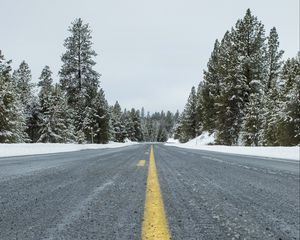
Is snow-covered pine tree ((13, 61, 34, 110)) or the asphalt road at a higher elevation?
snow-covered pine tree ((13, 61, 34, 110))

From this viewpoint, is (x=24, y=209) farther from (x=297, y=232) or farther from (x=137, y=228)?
(x=297, y=232)

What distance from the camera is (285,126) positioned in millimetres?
25562

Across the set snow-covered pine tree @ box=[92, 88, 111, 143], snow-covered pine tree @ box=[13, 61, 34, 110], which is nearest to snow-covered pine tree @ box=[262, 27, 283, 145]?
snow-covered pine tree @ box=[92, 88, 111, 143]

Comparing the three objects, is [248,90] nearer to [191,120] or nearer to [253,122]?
[253,122]

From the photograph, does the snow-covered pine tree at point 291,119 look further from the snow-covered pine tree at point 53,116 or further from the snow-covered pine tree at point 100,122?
the snow-covered pine tree at point 100,122

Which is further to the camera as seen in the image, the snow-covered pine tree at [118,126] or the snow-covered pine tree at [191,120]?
the snow-covered pine tree at [118,126]

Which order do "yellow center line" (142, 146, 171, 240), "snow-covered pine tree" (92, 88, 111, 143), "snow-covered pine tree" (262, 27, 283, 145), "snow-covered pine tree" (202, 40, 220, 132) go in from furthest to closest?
1. "snow-covered pine tree" (92, 88, 111, 143)
2. "snow-covered pine tree" (202, 40, 220, 132)
3. "snow-covered pine tree" (262, 27, 283, 145)
4. "yellow center line" (142, 146, 171, 240)

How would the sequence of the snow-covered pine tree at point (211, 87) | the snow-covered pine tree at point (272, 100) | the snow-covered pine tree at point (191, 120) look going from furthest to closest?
the snow-covered pine tree at point (191, 120), the snow-covered pine tree at point (211, 87), the snow-covered pine tree at point (272, 100)

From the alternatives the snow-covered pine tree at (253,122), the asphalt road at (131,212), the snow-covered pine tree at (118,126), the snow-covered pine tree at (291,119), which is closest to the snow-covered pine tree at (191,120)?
the snow-covered pine tree at (118,126)

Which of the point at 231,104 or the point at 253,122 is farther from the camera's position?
the point at 231,104

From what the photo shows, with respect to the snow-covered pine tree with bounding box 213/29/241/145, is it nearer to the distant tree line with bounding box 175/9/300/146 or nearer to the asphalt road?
the distant tree line with bounding box 175/9/300/146

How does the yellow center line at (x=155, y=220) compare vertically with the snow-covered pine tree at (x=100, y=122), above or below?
below

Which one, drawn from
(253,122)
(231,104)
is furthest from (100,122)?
(253,122)

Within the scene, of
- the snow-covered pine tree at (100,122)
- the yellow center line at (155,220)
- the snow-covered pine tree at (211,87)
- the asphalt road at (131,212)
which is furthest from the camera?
the snow-covered pine tree at (100,122)
